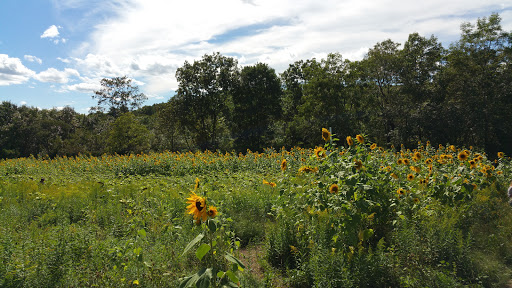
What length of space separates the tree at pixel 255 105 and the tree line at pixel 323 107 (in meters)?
0.08

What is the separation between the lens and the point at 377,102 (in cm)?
2030

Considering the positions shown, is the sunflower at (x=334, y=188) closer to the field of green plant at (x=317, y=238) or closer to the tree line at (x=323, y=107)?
the field of green plant at (x=317, y=238)

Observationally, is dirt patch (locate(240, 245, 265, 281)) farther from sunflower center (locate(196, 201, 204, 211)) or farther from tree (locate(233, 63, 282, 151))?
tree (locate(233, 63, 282, 151))

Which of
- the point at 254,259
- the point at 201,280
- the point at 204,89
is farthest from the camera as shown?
the point at 204,89

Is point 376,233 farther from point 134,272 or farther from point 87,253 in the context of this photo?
point 87,253

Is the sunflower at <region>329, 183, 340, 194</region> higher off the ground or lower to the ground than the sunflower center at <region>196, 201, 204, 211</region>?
lower

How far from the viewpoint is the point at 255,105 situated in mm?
24203

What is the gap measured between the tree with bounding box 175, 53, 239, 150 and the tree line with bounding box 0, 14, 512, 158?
8 cm

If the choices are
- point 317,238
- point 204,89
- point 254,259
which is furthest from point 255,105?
point 317,238

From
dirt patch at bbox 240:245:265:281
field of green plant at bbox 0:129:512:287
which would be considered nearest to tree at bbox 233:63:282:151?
field of green plant at bbox 0:129:512:287

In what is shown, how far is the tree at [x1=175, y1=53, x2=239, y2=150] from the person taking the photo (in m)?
23.5

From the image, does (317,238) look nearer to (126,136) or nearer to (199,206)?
(199,206)

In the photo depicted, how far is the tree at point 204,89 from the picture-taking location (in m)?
23.5

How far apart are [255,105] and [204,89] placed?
4.20m
